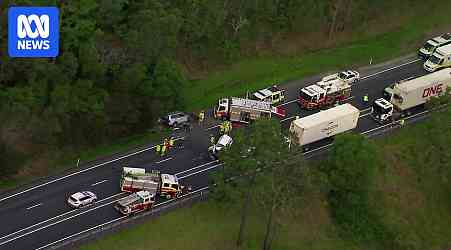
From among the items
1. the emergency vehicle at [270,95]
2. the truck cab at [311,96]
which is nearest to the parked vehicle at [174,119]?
the emergency vehicle at [270,95]

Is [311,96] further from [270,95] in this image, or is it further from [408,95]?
[408,95]

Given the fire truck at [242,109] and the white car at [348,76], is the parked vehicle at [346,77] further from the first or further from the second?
the fire truck at [242,109]

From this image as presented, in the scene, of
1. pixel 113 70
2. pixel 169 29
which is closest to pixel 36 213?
pixel 113 70

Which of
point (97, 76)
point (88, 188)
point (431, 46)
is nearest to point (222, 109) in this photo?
point (97, 76)

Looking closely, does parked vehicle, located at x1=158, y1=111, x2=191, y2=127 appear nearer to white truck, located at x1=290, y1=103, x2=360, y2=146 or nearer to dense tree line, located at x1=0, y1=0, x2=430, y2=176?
dense tree line, located at x1=0, y1=0, x2=430, y2=176

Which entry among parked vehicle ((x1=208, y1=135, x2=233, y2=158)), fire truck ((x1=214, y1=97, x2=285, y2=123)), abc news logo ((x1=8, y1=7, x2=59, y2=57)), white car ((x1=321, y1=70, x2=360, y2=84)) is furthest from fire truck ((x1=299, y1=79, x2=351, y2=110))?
abc news logo ((x1=8, y1=7, x2=59, y2=57))

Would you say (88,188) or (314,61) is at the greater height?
(314,61)

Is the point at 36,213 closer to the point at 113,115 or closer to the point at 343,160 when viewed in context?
the point at 113,115
